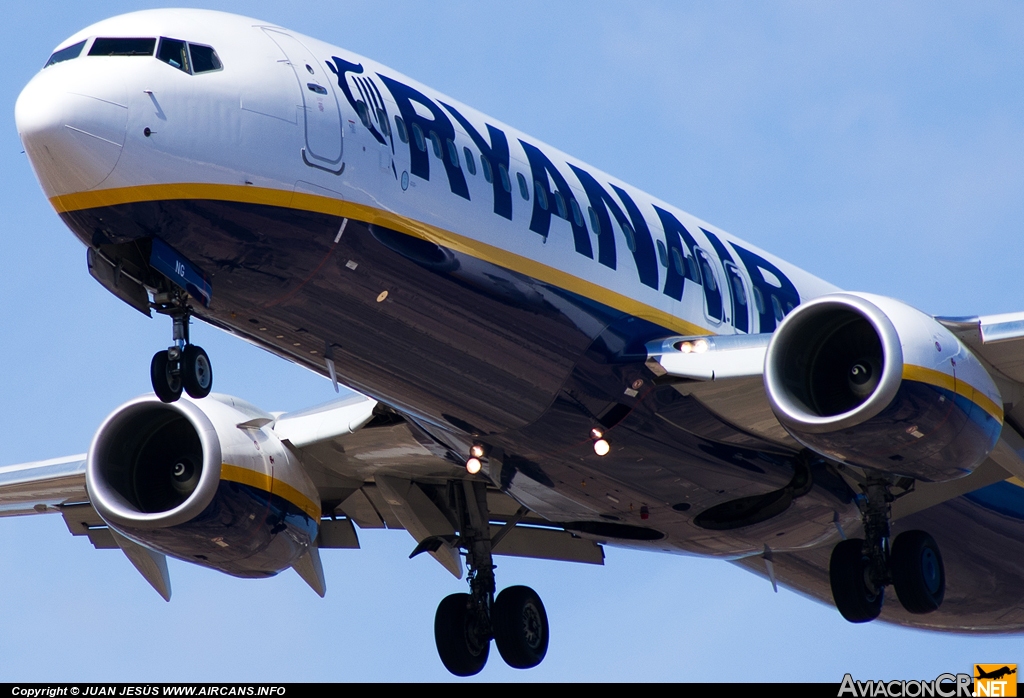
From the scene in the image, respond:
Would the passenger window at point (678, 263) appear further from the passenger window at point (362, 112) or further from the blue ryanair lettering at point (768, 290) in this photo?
the passenger window at point (362, 112)

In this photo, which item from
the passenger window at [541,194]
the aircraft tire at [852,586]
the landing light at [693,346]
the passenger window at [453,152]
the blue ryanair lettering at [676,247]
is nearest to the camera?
the passenger window at [453,152]

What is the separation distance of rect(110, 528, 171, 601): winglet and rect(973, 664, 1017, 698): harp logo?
38.3ft

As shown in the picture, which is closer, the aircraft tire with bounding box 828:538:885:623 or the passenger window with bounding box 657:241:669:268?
the passenger window with bounding box 657:241:669:268

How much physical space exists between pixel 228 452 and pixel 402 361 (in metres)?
4.57

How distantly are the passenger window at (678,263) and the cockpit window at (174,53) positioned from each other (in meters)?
6.75

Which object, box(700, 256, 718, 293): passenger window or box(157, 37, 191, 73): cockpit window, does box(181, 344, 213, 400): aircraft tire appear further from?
Result: box(700, 256, 718, 293): passenger window

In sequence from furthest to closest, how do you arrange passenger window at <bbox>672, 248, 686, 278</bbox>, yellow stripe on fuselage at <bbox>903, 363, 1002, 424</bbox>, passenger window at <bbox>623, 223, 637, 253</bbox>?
passenger window at <bbox>672, 248, 686, 278</bbox>, passenger window at <bbox>623, 223, 637, 253</bbox>, yellow stripe on fuselage at <bbox>903, 363, 1002, 424</bbox>

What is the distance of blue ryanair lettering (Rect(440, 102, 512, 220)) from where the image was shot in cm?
1680

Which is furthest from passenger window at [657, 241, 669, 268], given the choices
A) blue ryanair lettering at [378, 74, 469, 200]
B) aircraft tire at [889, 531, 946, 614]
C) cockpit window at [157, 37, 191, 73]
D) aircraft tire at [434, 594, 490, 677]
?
cockpit window at [157, 37, 191, 73]

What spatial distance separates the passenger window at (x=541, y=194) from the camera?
56.8 feet

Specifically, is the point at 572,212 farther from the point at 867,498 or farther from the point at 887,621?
the point at 887,621

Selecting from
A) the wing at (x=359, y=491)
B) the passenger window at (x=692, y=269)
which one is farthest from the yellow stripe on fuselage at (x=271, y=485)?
the passenger window at (x=692, y=269)

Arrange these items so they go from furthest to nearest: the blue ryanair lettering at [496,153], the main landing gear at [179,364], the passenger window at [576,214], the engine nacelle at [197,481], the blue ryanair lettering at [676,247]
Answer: the engine nacelle at [197,481] → the blue ryanair lettering at [676,247] → the passenger window at [576,214] → the blue ryanair lettering at [496,153] → the main landing gear at [179,364]

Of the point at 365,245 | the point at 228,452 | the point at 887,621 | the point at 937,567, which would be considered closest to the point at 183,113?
the point at 365,245
